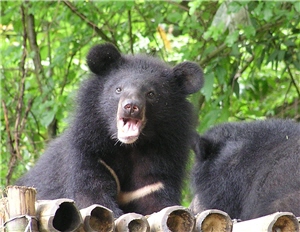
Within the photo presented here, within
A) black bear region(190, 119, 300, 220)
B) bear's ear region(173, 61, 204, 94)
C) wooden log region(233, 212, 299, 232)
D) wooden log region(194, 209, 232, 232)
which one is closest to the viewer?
wooden log region(233, 212, 299, 232)

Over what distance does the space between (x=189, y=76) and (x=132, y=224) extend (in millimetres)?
2110

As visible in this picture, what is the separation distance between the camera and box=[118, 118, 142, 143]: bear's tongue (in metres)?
5.31

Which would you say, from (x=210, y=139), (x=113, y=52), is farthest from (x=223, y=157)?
(x=113, y=52)

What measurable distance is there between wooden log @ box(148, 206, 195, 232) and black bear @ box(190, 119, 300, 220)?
5.57 ft

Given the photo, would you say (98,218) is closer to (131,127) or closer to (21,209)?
(21,209)

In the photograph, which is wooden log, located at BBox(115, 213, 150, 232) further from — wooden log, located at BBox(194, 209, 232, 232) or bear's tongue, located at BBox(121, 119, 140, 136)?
bear's tongue, located at BBox(121, 119, 140, 136)

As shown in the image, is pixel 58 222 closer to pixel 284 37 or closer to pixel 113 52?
pixel 113 52

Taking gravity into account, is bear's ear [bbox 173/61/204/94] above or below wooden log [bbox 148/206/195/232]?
above

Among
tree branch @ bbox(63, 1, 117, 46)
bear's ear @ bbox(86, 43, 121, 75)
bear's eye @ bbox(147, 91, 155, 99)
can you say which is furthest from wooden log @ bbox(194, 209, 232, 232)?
tree branch @ bbox(63, 1, 117, 46)

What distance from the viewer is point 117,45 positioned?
8984 millimetres

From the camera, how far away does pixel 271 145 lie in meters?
6.20

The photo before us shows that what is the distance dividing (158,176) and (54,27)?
430 centimetres

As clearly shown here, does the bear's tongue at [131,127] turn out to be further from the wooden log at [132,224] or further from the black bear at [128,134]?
the wooden log at [132,224]

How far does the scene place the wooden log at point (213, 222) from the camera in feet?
13.4
